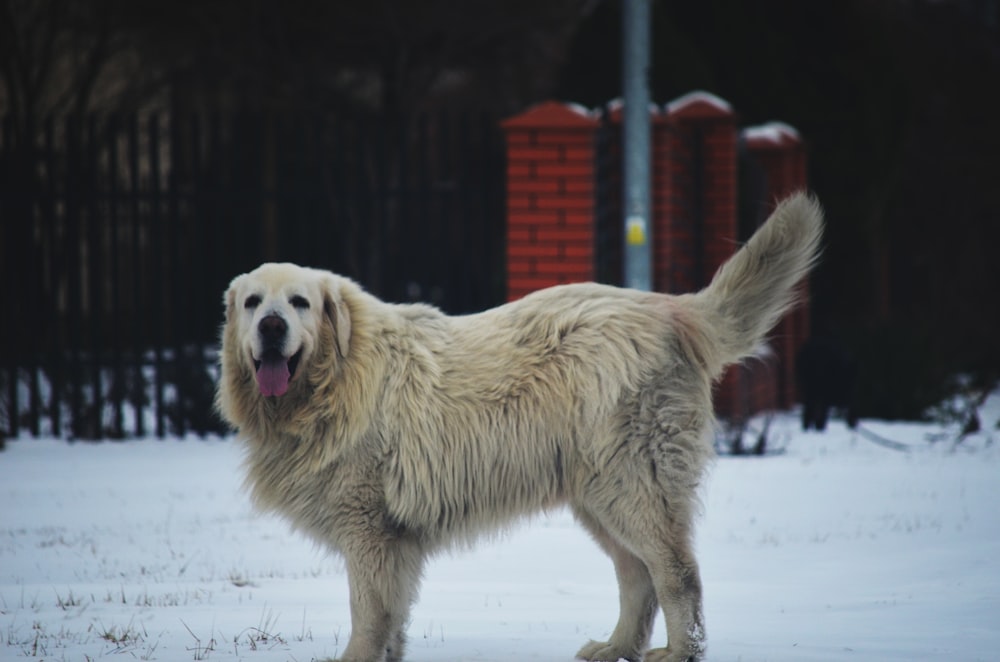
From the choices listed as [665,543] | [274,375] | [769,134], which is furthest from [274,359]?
[769,134]

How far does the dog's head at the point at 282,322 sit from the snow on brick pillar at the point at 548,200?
4904 mm

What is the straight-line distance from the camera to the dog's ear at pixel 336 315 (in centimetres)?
464

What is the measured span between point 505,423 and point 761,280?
1206mm

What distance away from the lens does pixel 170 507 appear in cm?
771

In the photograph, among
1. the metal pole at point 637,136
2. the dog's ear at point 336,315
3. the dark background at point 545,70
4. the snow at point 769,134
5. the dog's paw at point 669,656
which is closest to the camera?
the dog's paw at point 669,656

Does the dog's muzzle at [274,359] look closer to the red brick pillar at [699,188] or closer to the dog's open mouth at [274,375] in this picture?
the dog's open mouth at [274,375]

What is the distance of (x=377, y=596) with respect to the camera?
4.32 meters

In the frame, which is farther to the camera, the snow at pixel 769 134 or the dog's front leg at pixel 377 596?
the snow at pixel 769 134

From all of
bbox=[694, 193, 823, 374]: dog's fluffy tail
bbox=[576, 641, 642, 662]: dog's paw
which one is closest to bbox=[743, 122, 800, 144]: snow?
bbox=[694, 193, 823, 374]: dog's fluffy tail

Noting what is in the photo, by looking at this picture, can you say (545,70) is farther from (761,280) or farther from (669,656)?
(669,656)

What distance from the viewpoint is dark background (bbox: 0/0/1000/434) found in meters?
14.4

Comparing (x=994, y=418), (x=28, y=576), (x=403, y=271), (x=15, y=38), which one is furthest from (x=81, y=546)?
(x=994, y=418)

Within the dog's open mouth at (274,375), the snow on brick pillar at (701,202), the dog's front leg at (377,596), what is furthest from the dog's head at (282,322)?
the snow on brick pillar at (701,202)

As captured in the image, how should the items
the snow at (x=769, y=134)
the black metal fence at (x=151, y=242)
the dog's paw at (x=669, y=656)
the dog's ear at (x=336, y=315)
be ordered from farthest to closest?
the snow at (x=769, y=134) < the black metal fence at (x=151, y=242) < the dog's ear at (x=336, y=315) < the dog's paw at (x=669, y=656)
